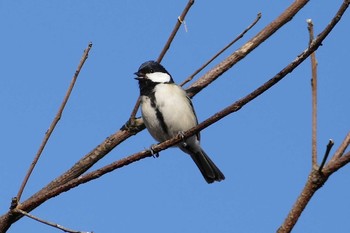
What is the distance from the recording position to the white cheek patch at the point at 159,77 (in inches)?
229

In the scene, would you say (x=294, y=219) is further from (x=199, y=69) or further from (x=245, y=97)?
(x=199, y=69)

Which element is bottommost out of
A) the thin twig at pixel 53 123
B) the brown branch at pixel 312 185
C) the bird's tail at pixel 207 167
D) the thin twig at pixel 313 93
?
the brown branch at pixel 312 185

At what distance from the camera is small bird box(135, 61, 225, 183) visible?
547cm

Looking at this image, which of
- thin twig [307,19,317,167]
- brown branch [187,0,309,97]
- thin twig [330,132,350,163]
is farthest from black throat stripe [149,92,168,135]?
thin twig [330,132,350,163]

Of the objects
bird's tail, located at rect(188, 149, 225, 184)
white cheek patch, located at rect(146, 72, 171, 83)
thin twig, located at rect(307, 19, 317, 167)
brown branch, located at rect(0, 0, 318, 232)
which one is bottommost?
thin twig, located at rect(307, 19, 317, 167)

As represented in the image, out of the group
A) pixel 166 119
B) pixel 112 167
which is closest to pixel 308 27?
pixel 112 167

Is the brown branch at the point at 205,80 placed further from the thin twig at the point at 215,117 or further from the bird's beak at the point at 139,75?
the bird's beak at the point at 139,75

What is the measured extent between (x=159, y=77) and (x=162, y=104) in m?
0.43

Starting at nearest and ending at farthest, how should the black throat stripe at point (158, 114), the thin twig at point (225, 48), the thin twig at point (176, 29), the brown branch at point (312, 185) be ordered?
the brown branch at point (312, 185), the thin twig at point (176, 29), the thin twig at point (225, 48), the black throat stripe at point (158, 114)

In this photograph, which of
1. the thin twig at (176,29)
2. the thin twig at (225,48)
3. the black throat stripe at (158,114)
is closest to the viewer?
the thin twig at (176,29)

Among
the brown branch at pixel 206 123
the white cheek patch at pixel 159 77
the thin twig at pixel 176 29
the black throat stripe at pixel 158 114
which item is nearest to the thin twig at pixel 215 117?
the brown branch at pixel 206 123

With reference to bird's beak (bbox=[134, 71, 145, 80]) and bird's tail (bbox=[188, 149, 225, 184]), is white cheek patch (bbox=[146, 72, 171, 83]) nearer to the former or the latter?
bird's beak (bbox=[134, 71, 145, 80])

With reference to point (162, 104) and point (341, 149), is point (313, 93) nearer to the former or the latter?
point (341, 149)

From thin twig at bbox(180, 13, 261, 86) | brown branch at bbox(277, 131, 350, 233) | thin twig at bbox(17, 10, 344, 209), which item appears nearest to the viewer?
brown branch at bbox(277, 131, 350, 233)
